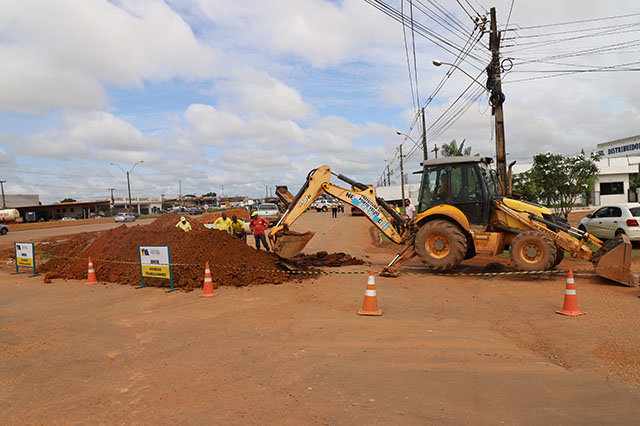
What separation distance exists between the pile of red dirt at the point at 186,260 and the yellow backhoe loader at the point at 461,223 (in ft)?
2.87

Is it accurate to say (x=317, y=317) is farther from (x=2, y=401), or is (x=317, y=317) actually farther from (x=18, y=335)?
(x=18, y=335)

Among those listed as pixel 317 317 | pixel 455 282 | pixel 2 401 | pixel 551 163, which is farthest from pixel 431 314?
pixel 551 163

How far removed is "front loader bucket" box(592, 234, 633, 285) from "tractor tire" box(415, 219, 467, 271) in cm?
278

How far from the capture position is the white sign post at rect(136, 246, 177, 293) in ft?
32.4

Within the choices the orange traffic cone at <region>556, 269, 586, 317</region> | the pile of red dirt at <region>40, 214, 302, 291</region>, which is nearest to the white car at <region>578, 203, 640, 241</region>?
the orange traffic cone at <region>556, 269, 586, 317</region>

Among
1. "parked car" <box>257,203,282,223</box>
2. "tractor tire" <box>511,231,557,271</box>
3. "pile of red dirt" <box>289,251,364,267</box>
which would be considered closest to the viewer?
"tractor tire" <box>511,231,557,271</box>

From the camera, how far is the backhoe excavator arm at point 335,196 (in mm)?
11391

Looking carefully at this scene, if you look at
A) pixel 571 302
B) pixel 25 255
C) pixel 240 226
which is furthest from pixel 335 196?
pixel 25 255

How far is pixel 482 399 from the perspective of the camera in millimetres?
4090

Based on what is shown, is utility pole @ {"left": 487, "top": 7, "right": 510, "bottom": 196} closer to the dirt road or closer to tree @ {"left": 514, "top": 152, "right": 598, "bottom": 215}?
tree @ {"left": 514, "top": 152, "right": 598, "bottom": 215}

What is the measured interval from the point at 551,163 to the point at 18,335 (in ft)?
68.4

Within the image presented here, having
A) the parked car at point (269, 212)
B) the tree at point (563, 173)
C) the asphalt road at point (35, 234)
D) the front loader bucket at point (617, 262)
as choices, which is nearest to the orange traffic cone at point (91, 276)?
the front loader bucket at point (617, 262)

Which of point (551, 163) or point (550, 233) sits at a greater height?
point (551, 163)

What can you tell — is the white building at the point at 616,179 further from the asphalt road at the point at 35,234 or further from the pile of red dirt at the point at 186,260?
the asphalt road at the point at 35,234
